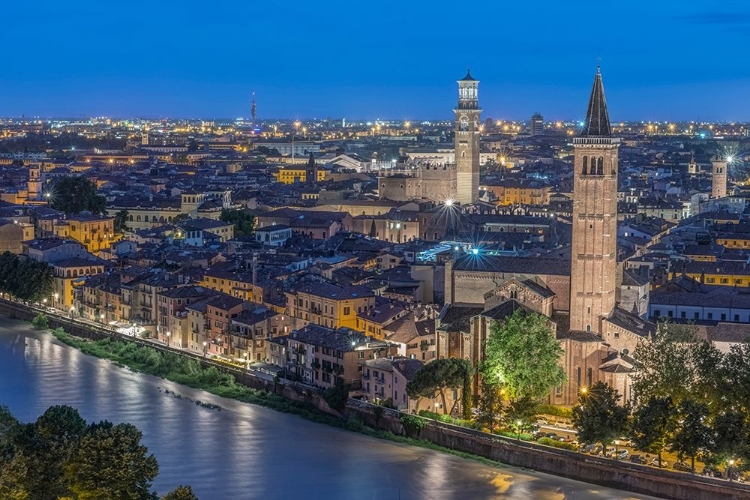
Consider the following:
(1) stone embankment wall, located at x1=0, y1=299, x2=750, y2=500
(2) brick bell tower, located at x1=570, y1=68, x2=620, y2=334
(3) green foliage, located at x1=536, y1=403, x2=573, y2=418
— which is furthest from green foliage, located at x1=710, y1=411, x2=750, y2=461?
(2) brick bell tower, located at x1=570, y1=68, x2=620, y2=334

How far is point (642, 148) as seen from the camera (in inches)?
2638

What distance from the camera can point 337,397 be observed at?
13664mm

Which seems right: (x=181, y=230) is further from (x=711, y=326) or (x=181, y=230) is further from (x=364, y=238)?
(x=711, y=326)

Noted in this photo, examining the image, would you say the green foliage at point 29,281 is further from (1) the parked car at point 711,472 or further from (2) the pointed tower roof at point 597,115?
(1) the parked car at point 711,472

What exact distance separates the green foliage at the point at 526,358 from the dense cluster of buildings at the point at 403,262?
70cm

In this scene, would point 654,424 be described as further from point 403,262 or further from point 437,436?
point 403,262

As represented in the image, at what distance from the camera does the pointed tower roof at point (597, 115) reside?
1381 cm

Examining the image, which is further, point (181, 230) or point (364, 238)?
point (181, 230)

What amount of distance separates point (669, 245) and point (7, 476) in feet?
55.3

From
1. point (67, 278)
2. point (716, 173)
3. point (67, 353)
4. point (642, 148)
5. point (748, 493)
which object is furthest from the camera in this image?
point (642, 148)

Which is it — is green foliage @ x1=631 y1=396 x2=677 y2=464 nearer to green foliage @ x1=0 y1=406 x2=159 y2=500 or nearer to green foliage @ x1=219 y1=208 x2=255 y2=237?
green foliage @ x1=0 y1=406 x2=159 y2=500

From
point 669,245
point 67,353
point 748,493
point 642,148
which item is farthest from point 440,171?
point 642,148

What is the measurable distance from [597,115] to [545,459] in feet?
14.9

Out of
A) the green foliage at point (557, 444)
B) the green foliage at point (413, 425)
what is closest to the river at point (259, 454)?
the green foliage at point (413, 425)
